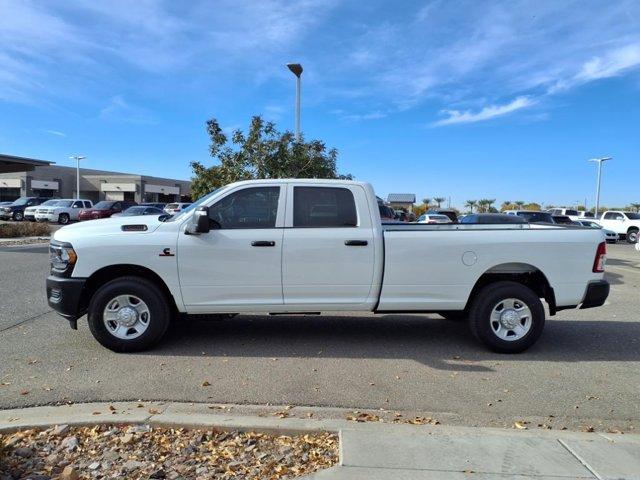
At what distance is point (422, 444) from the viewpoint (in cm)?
360

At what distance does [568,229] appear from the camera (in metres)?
5.94

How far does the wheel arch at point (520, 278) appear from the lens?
232 inches

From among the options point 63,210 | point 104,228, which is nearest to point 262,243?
point 104,228

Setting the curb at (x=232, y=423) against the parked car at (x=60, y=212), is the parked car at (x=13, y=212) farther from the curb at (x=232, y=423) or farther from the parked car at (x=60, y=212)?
the curb at (x=232, y=423)

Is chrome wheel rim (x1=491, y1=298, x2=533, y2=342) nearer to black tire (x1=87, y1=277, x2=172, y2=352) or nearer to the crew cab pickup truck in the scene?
the crew cab pickup truck

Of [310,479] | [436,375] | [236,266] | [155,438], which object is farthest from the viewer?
[236,266]

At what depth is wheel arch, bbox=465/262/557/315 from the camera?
589cm

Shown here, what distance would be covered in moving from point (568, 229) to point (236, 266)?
3814mm

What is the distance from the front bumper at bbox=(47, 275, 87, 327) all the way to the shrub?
1967 cm

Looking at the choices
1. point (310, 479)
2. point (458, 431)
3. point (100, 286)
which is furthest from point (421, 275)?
point (100, 286)

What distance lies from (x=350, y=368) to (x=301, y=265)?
Result: 1.23 metres

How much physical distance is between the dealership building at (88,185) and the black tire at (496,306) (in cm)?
5459

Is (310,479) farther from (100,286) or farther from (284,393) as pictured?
(100,286)

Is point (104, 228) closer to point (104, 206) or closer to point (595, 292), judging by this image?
point (595, 292)
